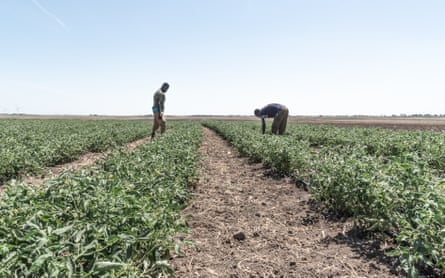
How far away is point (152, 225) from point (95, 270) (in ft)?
1.85

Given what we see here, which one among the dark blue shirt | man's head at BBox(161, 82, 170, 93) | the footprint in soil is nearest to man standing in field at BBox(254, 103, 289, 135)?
the dark blue shirt

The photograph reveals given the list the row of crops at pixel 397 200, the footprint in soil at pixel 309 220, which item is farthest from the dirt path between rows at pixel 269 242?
the row of crops at pixel 397 200

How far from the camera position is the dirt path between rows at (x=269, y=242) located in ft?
8.91

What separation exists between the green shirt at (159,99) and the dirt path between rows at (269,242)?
6.79 meters

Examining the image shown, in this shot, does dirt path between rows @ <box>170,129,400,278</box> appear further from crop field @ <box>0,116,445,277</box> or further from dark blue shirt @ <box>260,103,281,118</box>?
dark blue shirt @ <box>260,103,281,118</box>

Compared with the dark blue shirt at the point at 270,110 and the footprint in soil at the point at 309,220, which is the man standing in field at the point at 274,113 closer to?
the dark blue shirt at the point at 270,110

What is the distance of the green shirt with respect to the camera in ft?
37.5

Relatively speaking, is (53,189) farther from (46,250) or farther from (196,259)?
(196,259)

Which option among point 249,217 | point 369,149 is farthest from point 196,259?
point 369,149

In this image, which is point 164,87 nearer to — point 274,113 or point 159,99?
point 159,99

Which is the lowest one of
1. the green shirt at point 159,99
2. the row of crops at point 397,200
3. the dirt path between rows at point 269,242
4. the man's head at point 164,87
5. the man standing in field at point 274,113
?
the dirt path between rows at point 269,242

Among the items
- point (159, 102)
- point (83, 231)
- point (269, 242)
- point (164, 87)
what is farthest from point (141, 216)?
point (159, 102)

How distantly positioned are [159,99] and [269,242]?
9151mm

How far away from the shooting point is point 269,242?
3373mm
